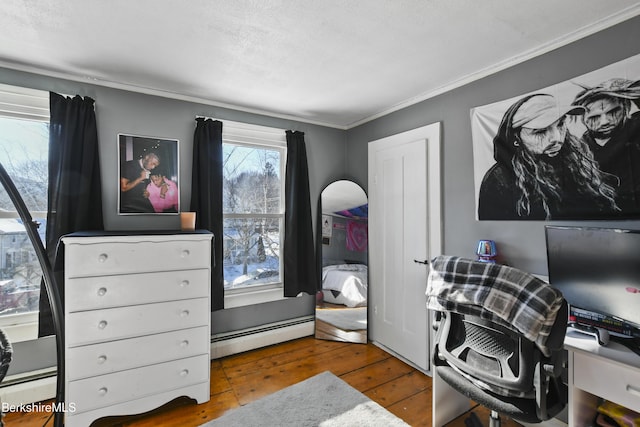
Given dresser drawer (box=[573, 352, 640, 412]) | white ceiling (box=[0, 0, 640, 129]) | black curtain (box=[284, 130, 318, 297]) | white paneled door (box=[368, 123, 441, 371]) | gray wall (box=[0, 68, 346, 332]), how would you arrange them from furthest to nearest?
black curtain (box=[284, 130, 318, 297])
white paneled door (box=[368, 123, 441, 371])
gray wall (box=[0, 68, 346, 332])
white ceiling (box=[0, 0, 640, 129])
dresser drawer (box=[573, 352, 640, 412])

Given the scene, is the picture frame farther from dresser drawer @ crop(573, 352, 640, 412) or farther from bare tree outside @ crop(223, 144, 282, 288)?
dresser drawer @ crop(573, 352, 640, 412)

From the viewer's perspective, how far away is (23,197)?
2.26m

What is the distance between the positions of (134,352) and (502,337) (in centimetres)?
219

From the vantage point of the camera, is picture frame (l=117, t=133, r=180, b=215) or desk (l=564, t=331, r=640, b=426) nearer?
desk (l=564, t=331, r=640, b=426)

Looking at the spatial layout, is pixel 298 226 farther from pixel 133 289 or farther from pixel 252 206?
pixel 133 289

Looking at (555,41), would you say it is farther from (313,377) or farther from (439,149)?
(313,377)

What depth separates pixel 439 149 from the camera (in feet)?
8.32

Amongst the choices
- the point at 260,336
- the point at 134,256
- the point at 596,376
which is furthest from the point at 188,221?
the point at 596,376

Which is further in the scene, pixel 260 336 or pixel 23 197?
pixel 260 336

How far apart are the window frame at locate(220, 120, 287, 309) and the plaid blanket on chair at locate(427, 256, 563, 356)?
1913mm

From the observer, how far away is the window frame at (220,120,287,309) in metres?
2.97

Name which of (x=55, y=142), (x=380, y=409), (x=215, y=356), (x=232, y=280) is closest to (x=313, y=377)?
(x=380, y=409)

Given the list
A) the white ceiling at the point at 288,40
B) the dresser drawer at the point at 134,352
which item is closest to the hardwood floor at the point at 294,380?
the dresser drawer at the point at 134,352

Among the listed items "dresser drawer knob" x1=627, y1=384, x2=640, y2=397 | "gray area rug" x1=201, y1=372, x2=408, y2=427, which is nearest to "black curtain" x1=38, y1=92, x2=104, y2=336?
"gray area rug" x1=201, y1=372, x2=408, y2=427
